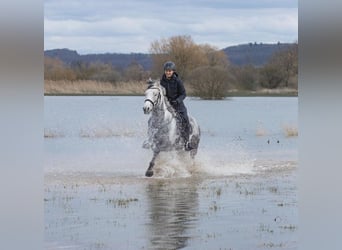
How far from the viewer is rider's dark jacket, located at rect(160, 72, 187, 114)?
6.82m

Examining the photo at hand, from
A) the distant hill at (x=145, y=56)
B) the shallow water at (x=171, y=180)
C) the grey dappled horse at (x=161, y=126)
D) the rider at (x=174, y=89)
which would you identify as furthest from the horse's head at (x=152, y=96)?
the distant hill at (x=145, y=56)

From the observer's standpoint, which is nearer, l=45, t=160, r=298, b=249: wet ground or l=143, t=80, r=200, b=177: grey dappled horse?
l=45, t=160, r=298, b=249: wet ground

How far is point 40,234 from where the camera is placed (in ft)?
17.6

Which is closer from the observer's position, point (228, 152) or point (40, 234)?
point (40, 234)

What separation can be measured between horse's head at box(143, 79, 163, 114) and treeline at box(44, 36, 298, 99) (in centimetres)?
51

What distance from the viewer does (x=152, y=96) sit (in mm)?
6594

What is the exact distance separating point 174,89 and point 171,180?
0.77m

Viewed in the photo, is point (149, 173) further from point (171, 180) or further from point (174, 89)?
point (174, 89)

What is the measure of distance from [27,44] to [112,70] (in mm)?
1175

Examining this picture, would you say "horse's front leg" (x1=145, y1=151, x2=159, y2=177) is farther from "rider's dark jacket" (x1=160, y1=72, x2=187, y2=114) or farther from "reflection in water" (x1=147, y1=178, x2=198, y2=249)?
"rider's dark jacket" (x1=160, y1=72, x2=187, y2=114)

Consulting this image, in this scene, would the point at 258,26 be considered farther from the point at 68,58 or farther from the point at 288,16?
the point at 68,58

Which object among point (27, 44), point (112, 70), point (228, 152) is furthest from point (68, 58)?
point (228, 152)

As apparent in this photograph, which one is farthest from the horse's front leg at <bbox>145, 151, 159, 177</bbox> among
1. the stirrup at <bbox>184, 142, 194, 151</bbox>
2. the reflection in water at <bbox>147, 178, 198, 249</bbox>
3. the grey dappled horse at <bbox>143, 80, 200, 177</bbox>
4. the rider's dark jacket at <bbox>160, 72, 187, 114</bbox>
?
the rider's dark jacket at <bbox>160, 72, 187, 114</bbox>

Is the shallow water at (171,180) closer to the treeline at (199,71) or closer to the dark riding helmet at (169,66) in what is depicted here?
the treeline at (199,71)
